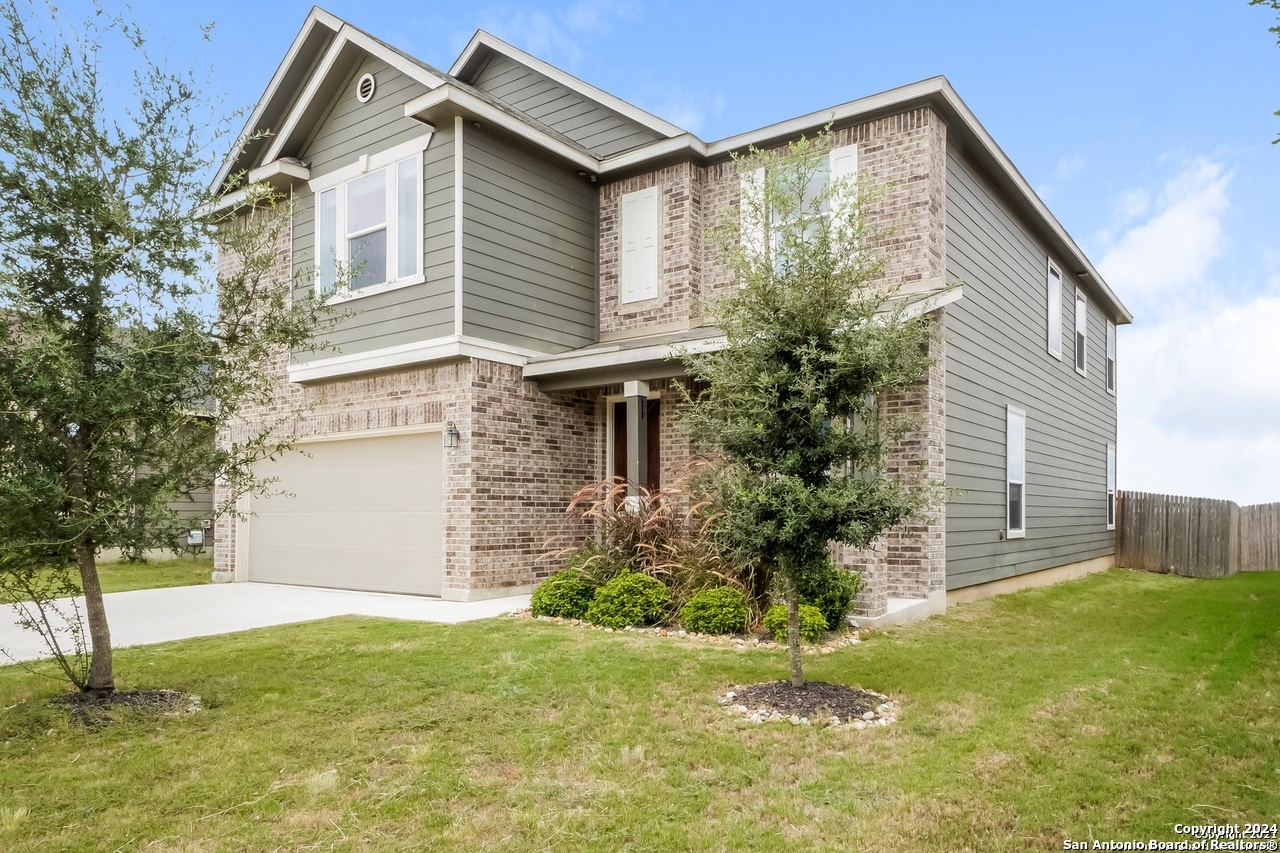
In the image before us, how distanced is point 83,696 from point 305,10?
397 inches

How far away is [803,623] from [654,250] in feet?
20.3

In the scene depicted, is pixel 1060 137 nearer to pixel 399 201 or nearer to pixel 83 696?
pixel 399 201

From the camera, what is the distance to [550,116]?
529 inches

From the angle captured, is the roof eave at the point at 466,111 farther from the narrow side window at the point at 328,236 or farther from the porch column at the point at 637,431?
the porch column at the point at 637,431

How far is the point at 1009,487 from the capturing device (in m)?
12.5

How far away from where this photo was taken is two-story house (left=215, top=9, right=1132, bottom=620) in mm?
10352

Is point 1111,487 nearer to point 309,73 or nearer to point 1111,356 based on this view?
point 1111,356

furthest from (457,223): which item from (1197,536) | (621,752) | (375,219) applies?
(1197,536)

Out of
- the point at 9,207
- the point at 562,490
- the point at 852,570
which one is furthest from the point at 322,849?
the point at 562,490

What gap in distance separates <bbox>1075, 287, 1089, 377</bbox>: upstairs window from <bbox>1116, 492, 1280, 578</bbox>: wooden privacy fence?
3.93m

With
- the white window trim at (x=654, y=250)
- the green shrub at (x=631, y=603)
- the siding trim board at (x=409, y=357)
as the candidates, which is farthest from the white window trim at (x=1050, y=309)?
the green shrub at (x=631, y=603)

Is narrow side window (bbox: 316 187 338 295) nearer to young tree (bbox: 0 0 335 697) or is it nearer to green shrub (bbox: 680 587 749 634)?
young tree (bbox: 0 0 335 697)

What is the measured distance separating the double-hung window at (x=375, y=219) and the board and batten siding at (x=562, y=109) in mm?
2949

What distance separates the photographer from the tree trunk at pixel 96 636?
18.4ft
